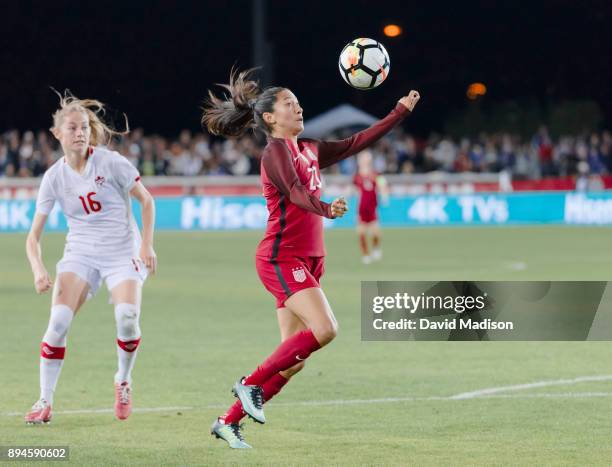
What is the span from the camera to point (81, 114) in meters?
9.03

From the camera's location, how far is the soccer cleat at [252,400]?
320 inches

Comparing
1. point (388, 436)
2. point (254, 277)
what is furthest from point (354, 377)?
point (254, 277)

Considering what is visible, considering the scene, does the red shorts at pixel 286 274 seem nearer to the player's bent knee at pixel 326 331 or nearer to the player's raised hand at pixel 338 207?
the player's bent knee at pixel 326 331

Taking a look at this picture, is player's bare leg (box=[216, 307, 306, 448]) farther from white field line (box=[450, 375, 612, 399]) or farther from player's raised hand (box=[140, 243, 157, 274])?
white field line (box=[450, 375, 612, 399])

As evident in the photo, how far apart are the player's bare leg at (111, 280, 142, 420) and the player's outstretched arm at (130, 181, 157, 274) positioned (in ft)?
0.67

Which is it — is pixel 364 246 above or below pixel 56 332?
below

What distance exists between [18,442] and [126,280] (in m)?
1.33

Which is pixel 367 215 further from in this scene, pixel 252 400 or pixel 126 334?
pixel 252 400

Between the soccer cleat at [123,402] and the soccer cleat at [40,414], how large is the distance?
0.45 meters

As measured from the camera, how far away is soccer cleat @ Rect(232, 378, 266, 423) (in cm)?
813

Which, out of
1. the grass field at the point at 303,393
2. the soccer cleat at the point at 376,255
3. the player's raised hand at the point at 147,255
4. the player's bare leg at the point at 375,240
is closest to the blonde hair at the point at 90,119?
the player's raised hand at the point at 147,255

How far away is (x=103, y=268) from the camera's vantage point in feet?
30.0

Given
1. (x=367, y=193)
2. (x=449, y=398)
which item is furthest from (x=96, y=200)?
(x=367, y=193)

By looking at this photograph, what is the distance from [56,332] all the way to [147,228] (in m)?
0.90
